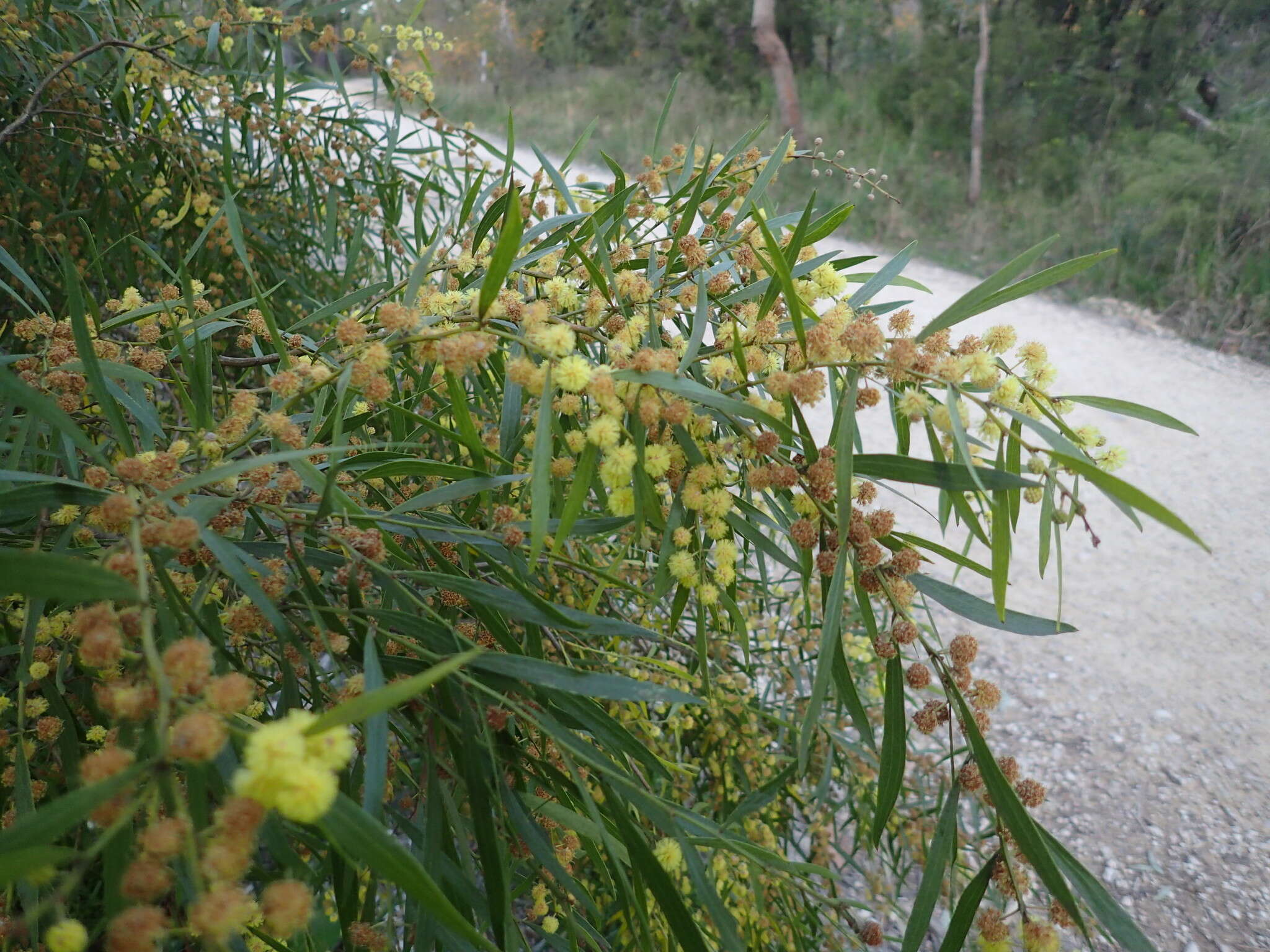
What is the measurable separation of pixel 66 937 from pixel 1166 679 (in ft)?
9.11

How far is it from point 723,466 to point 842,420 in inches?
5.5

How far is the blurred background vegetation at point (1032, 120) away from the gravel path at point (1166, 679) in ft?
4.02

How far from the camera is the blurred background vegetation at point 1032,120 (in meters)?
4.48

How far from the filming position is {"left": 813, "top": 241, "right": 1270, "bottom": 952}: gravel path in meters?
1.82

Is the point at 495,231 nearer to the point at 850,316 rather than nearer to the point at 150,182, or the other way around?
the point at 850,316

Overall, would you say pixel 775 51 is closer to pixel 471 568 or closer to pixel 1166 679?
pixel 1166 679

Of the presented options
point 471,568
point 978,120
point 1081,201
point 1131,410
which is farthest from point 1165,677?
point 978,120

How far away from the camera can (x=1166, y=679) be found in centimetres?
237

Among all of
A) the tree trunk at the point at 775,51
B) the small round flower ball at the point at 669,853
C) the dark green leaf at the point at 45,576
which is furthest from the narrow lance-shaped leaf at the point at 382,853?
the tree trunk at the point at 775,51

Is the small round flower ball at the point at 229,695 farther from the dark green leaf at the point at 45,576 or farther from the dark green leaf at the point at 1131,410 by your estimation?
the dark green leaf at the point at 1131,410

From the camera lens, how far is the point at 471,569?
1.90 feet

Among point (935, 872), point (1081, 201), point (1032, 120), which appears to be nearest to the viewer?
point (935, 872)

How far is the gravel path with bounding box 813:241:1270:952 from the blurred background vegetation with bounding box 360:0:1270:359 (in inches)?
48.2

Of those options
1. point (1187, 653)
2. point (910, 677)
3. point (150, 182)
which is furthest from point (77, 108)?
point (1187, 653)
